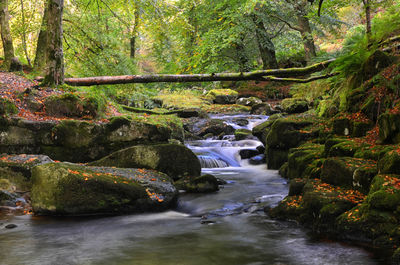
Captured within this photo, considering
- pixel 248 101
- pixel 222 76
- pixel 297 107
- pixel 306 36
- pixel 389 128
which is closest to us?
pixel 389 128

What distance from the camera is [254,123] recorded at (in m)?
15.9

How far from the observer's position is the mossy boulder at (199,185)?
24.0 feet

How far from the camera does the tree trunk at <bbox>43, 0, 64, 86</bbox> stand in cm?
903

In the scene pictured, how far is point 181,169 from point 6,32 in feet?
28.8

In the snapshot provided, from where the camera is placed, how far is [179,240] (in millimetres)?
4672

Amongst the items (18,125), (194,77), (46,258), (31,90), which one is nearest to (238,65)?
(194,77)

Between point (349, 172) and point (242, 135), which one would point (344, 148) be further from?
point (242, 135)

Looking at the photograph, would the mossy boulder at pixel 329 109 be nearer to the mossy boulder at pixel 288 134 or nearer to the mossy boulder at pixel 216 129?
the mossy boulder at pixel 288 134

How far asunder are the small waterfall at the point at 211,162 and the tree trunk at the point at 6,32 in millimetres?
8096

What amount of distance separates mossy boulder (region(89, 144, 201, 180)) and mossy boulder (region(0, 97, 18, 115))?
2.36m

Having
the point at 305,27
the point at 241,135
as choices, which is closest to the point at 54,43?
the point at 241,135

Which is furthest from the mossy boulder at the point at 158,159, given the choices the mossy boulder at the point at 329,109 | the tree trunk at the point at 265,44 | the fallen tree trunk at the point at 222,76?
the tree trunk at the point at 265,44

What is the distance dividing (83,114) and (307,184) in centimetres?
639

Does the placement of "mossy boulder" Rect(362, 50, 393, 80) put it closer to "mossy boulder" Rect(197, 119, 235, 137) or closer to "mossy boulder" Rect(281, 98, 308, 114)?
"mossy boulder" Rect(197, 119, 235, 137)
